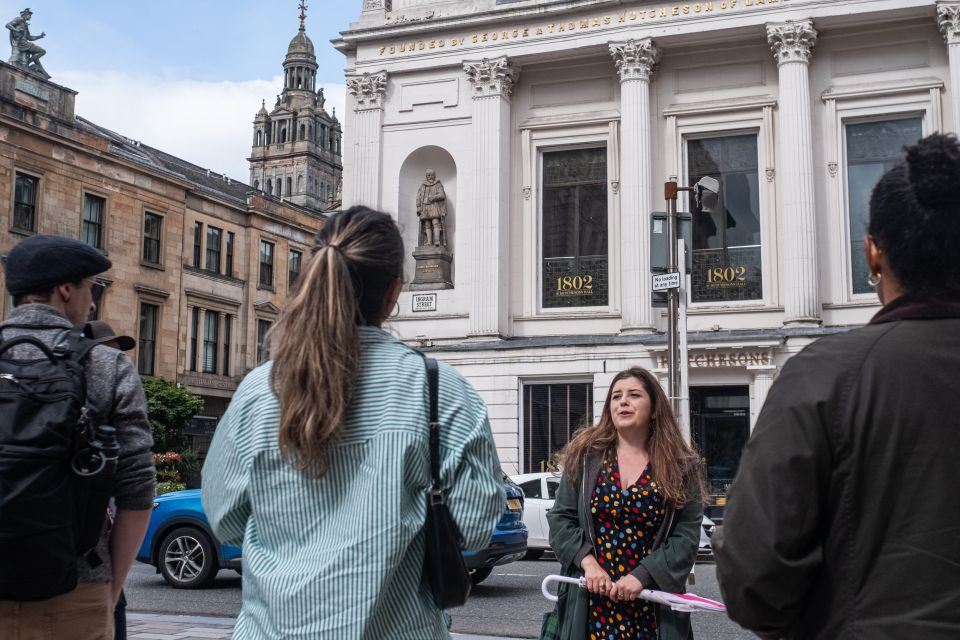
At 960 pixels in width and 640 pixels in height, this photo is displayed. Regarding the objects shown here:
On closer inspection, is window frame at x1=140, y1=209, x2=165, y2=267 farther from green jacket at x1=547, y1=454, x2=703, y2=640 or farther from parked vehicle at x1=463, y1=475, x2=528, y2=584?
green jacket at x1=547, y1=454, x2=703, y2=640

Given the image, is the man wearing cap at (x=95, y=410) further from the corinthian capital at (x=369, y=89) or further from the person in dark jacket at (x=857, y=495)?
the corinthian capital at (x=369, y=89)

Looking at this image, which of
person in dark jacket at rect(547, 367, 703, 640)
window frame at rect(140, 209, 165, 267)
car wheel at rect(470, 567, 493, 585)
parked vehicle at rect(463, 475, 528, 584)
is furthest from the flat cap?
window frame at rect(140, 209, 165, 267)

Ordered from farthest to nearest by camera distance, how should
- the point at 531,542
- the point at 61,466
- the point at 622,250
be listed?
the point at 622,250, the point at 531,542, the point at 61,466

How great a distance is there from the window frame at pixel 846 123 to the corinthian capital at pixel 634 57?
448cm

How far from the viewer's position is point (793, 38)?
27016mm

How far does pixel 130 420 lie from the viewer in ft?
11.9

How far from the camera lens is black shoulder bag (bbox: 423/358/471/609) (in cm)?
272

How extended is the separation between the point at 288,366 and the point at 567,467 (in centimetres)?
262

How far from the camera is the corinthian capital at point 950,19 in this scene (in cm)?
2594

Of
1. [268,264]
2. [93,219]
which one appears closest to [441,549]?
[93,219]

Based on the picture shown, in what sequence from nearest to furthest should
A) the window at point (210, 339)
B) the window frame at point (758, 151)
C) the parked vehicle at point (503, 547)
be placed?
the parked vehicle at point (503, 547), the window frame at point (758, 151), the window at point (210, 339)

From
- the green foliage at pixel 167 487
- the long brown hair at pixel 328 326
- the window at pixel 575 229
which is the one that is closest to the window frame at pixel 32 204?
the green foliage at pixel 167 487

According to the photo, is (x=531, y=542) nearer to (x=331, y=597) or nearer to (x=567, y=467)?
(x=567, y=467)

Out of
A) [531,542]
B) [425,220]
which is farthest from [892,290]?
[425,220]
